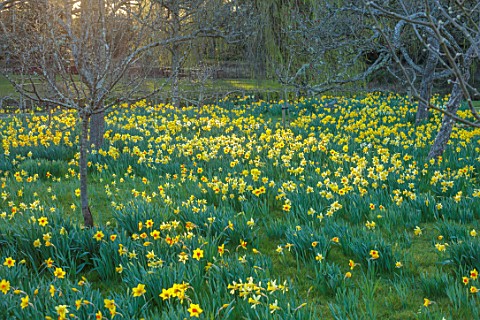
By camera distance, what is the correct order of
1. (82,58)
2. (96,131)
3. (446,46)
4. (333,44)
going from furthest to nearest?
1. (333,44)
2. (96,131)
3. (82,58)
4. (446,46)

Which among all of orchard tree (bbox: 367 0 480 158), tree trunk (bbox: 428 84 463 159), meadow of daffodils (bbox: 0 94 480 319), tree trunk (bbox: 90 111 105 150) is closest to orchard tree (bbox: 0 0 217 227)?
tree trunk (bbox: 90 111 105 150)

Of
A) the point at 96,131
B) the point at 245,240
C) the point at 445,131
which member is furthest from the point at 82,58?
the point at 445,131

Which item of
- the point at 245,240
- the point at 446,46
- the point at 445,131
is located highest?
the point at 446,46

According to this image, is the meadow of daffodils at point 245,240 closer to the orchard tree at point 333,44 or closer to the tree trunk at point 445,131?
the tree trunk at point 445,131

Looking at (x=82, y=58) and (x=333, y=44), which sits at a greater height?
(x=333, y=44)

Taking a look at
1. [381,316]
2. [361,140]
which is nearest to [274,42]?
[361,140]

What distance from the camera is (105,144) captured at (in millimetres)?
7848

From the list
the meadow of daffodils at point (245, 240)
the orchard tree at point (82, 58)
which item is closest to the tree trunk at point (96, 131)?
the orchard tree at point (82, 58)

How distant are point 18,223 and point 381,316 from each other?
118 inches

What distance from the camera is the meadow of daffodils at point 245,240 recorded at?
2832 mm

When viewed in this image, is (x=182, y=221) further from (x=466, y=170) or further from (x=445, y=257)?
(x=466, y=170)

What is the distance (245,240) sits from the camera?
408 centimetres

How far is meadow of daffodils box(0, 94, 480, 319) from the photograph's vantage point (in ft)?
9.29

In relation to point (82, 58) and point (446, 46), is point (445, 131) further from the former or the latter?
point (446, 46)
